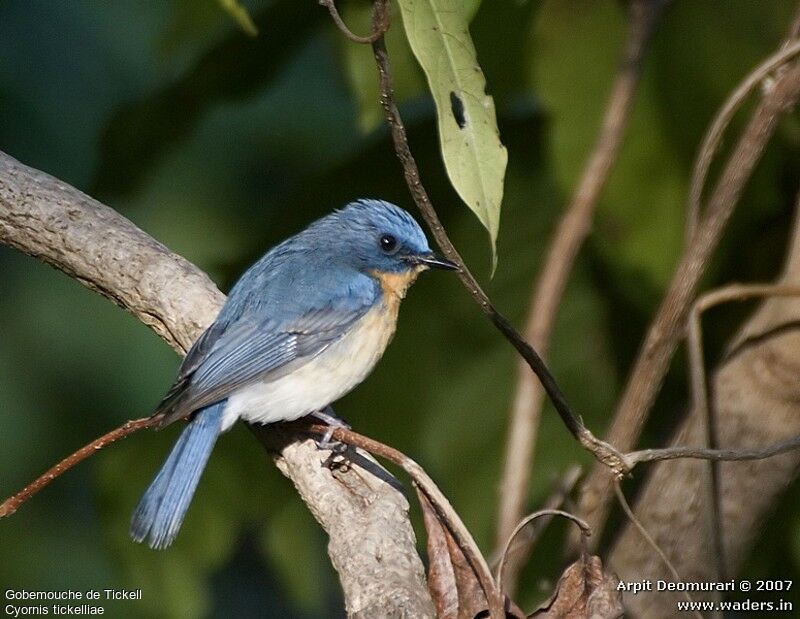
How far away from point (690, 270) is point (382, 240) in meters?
0.85

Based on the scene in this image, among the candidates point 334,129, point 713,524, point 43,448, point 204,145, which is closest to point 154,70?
point 204,145

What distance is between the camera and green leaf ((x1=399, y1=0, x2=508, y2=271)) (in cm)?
203

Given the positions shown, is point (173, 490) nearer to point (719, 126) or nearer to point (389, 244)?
point (389, 244)

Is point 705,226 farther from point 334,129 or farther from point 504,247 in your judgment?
point 334,129

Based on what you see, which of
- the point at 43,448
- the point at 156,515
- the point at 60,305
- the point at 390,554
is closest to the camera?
the point at 390,554

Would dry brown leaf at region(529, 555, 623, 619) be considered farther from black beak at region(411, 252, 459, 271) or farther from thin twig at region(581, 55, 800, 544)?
black beak at region(411, 252, 459, 271)

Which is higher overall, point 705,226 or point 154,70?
point 154,70

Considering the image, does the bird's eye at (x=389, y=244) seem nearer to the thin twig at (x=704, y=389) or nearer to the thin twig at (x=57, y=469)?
the thin twig at (x=704, y=389)

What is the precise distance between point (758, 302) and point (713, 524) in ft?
3.09

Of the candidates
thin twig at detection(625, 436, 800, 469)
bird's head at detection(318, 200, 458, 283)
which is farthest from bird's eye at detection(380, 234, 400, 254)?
thin twig at detection(625, 436, 800, 469)

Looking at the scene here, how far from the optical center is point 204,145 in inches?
192

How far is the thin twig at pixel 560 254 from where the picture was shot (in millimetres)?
3141

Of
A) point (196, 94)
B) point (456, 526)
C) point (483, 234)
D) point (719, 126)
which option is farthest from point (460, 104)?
point (196, 94)

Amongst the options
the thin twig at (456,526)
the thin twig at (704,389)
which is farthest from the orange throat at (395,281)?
the thin twig at (456,526)
